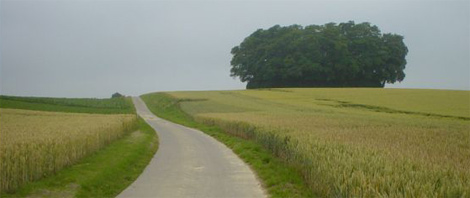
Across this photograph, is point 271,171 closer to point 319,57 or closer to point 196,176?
point 196,176

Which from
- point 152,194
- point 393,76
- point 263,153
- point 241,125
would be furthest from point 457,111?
point 393,76

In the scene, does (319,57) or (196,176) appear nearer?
(196,176)

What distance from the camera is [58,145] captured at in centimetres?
1531

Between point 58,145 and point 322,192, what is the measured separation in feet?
31.9

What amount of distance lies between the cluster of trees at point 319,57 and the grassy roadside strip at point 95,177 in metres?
82.0

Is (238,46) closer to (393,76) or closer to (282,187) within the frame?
(393,76)

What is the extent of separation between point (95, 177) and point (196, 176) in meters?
3.73

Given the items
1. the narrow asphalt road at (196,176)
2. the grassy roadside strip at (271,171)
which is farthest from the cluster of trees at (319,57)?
the narrow asphalt road at (196,176)

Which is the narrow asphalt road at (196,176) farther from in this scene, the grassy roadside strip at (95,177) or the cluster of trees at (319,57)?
the cluster of trees at (319,57)

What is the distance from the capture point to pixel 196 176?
1588 cm

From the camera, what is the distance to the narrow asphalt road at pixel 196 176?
13.2 metres

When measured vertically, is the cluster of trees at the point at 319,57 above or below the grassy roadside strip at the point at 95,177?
above

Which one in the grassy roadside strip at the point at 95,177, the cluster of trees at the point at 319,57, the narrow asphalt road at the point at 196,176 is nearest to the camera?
the grassy roadside strip at the point at 95,177

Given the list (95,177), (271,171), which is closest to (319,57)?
(271,171)
